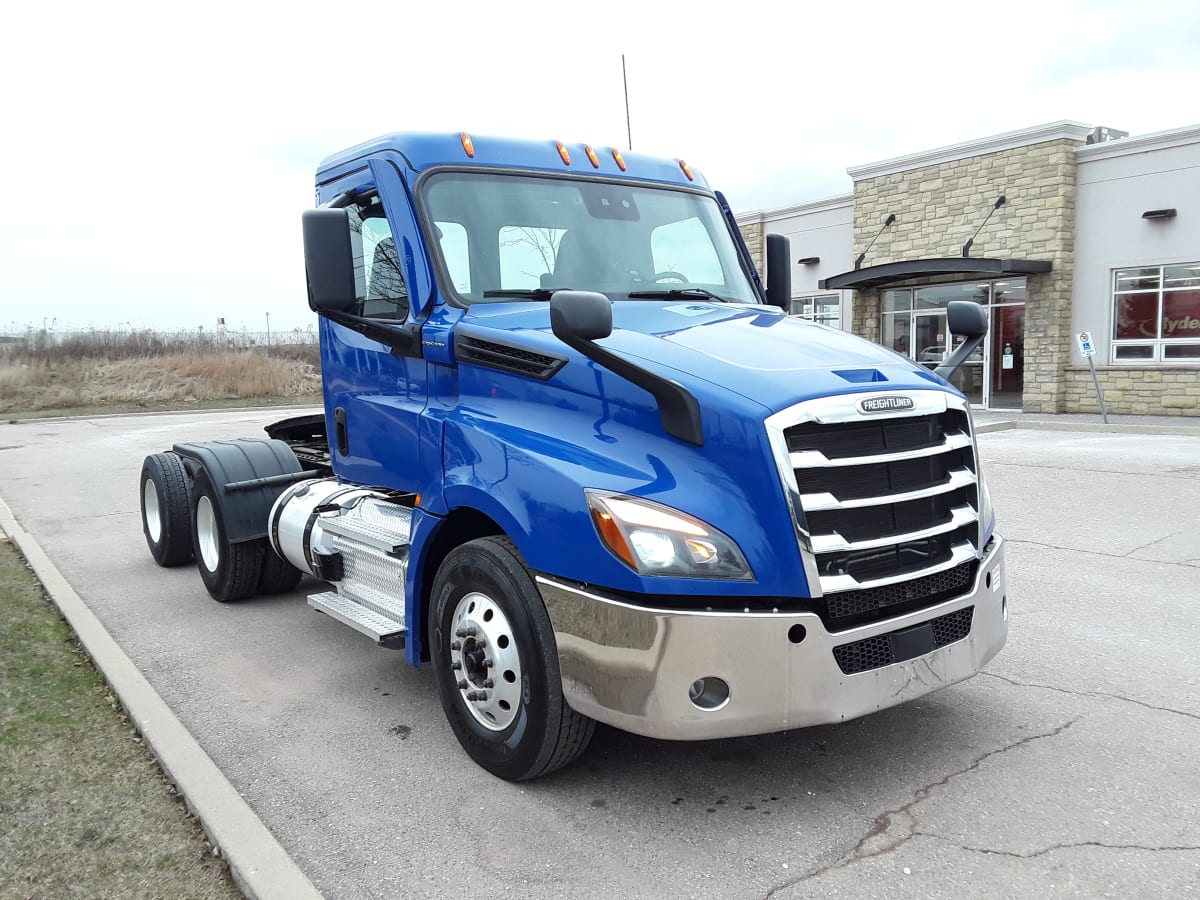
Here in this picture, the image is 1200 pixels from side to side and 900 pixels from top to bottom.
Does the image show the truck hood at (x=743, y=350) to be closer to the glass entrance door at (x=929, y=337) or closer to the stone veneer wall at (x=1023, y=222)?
the stone veneer wall at (x=1023, y=222)

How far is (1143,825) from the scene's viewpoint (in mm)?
3365

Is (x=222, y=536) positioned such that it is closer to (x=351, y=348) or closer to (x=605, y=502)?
(x=351, y=348)

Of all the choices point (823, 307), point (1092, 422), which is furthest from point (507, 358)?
point (823, 307)

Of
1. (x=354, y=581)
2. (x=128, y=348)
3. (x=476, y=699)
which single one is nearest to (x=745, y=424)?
(x=476, y=699)

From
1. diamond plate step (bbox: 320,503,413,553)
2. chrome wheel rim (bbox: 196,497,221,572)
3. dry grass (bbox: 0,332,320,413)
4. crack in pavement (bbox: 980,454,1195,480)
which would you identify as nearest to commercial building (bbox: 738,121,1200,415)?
crack in pavement (bbox: 980,454,1195,480)

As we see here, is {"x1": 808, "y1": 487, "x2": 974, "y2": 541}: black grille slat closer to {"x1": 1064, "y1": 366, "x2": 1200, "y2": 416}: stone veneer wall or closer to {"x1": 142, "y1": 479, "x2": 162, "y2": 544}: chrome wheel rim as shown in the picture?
{"x1": 142, "y1": 479, "x2": 162, "y2": 544}: chrome wheel rim

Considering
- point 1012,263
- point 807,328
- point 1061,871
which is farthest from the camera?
point 1012,263

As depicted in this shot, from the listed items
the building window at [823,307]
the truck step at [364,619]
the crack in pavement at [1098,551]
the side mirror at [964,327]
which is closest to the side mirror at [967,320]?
the side mirror at [964,327]

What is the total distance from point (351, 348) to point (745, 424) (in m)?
2.62

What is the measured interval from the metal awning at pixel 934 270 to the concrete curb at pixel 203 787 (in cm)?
1844

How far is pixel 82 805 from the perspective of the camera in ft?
11.9

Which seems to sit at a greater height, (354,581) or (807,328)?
(807,328)

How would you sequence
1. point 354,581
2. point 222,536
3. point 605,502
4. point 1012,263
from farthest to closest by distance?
point 1012,263, point 222,536, point 354,581, point 605,502

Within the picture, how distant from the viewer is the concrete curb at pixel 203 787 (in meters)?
3.06
